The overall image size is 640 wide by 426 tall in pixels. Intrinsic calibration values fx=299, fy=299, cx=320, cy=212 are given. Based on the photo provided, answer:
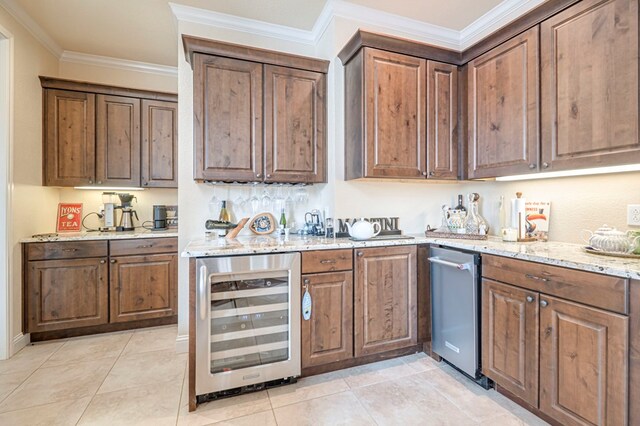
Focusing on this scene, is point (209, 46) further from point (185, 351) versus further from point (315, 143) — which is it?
point (185, 351)

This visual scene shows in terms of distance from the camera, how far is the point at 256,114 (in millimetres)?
2385

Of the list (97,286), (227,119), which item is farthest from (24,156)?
(227,119)

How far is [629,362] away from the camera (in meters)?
1.28

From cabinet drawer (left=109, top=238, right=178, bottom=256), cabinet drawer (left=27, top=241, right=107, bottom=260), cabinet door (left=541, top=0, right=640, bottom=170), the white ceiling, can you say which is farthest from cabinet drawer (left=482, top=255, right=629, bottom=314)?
cabinet drawer (left=27, top=241, right=107, bottom=260)

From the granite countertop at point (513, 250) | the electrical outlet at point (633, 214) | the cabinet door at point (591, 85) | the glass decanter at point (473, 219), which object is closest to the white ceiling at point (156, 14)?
the cabinet door at point (591, 85)

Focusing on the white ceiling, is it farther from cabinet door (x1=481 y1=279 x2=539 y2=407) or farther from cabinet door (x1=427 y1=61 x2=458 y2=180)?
cabinet door (x1=481 y1=279 x2=539 y2=407)

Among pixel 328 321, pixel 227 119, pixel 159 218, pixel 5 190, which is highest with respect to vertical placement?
pixel 227 119

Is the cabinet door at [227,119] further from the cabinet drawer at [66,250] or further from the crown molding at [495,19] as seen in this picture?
the crown molding at [495,19]

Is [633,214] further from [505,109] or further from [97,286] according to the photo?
[97,286]

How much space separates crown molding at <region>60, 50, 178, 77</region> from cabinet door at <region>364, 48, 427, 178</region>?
2.62m

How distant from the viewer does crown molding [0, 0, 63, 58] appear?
96.5 inches

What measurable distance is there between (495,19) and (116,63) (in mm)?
3929

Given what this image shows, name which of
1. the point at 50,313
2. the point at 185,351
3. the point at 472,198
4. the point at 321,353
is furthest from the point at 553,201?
the point at 50,313

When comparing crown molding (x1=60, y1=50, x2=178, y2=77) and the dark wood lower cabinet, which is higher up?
crown molding (x1=60, y1=50, x2=178, y2=77)
